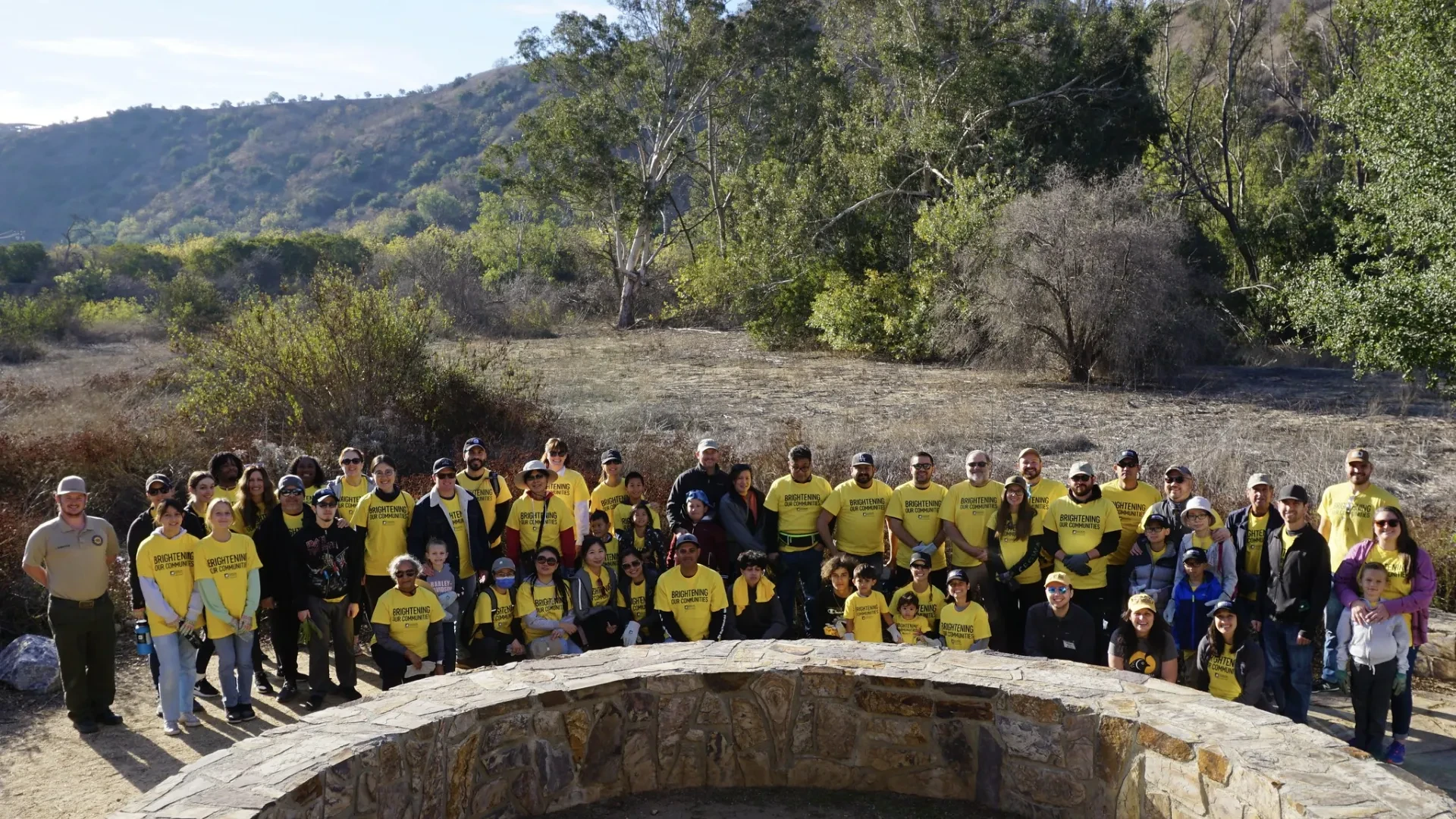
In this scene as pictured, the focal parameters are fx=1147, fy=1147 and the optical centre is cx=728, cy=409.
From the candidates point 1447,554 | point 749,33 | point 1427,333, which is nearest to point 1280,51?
point 749,33

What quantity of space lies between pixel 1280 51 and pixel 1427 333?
51.6m

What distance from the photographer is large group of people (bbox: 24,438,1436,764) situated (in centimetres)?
687

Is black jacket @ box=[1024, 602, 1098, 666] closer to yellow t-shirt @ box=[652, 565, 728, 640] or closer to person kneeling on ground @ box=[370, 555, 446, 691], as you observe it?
yellow t-shirt @ box=[652, 565, 728, 640]

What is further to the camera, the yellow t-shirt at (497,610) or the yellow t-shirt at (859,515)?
the yellow t-shirt at (859,515)

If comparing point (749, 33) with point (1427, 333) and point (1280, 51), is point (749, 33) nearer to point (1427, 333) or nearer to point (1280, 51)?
point (1427, 333)

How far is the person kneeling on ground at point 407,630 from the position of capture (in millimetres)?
7137

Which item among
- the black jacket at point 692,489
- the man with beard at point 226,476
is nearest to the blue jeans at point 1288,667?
the black jacket at point 692,489

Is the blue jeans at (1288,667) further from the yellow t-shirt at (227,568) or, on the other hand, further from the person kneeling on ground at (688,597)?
the yellow t-shirt at (227,568)

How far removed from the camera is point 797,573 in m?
8.48

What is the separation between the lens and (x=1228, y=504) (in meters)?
10.4

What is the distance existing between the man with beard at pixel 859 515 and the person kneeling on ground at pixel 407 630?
2.84m

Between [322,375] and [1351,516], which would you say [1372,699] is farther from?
[322,375]

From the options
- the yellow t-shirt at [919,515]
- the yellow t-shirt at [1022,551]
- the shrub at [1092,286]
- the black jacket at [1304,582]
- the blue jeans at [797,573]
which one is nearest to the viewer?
the black jacket at [1304,582]

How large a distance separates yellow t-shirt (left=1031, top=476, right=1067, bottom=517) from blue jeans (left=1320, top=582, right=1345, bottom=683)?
5.75ft
